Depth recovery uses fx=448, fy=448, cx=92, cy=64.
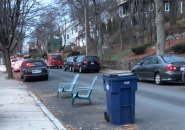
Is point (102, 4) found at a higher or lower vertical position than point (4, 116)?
higher

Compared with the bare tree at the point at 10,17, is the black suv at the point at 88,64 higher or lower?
lower

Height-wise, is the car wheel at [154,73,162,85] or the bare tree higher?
the bare tree

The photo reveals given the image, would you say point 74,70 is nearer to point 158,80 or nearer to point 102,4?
point 102,4

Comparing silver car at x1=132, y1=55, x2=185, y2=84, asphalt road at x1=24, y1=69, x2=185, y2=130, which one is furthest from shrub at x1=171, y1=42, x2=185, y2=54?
asphalt road at x1=24, y1=69, x2=185, y2=130

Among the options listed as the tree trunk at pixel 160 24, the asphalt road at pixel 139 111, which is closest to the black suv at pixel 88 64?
the tree trunk at pixel 160 24

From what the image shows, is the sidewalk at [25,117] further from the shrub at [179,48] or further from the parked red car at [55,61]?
the parked red car at [55,61]

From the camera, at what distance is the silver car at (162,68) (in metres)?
20.8

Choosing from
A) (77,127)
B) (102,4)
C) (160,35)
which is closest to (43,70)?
(160,35)

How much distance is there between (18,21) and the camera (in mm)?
33375

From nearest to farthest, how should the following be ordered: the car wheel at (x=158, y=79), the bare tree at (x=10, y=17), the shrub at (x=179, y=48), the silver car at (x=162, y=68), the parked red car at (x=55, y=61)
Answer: the silver car at (x=162, y=68) < the car wheel at (x=158, y=79) < the bare tree at (x=10, y=17) < the shrub at (x=179, y=48) < the parked red car at (x=55, y=61)

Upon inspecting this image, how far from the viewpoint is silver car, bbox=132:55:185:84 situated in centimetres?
2077

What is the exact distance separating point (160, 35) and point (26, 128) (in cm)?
2094

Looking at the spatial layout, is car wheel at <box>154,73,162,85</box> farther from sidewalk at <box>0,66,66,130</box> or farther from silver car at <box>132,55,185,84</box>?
sidewalk at <box>0,66,66,130</box>

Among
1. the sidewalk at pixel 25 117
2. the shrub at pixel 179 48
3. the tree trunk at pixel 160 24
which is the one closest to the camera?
the sidewalk at pixel 25 117
